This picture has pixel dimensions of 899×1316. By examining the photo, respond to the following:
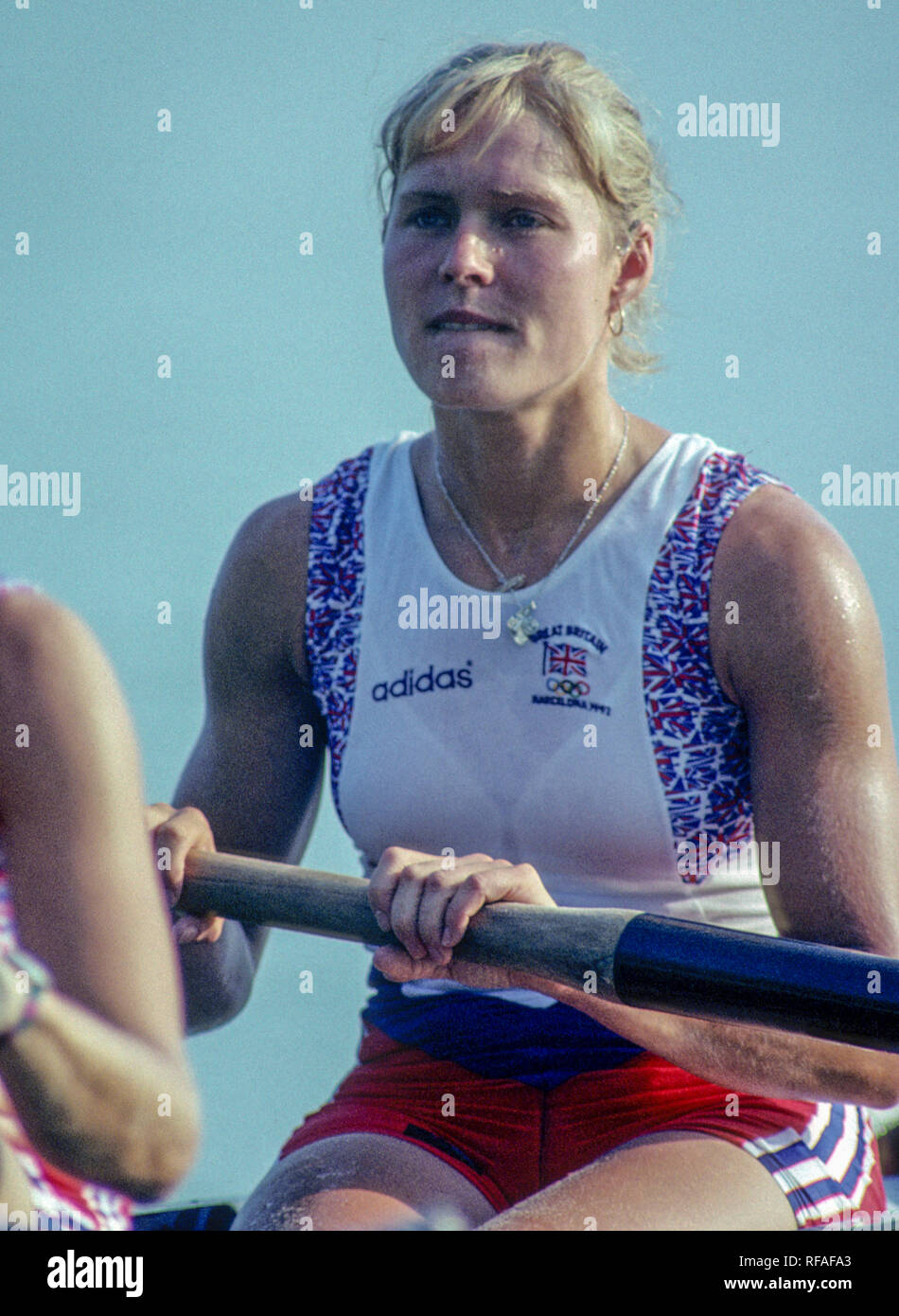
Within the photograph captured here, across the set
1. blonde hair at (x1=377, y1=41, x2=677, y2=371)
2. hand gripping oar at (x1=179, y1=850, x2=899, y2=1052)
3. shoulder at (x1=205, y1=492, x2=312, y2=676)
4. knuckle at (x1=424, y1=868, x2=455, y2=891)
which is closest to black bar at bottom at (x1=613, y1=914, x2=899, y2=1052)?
hand gripping oar at (x1=179, y1=850, x2=899, y2=1052)

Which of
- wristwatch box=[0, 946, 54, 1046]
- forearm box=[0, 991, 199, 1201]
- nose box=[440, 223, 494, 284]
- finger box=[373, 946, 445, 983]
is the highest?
nose box=[440, 223, 494, 284]

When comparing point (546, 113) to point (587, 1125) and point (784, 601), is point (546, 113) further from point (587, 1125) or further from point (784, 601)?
point (587, 1125)

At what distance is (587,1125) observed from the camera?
97 cm

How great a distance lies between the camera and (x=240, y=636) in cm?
115

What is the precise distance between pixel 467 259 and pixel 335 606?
249 millimetres

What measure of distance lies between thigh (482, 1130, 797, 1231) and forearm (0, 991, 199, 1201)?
29 centimetres

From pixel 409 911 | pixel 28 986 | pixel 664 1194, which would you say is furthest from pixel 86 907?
pixel 664 1194

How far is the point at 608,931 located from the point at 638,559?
320mm

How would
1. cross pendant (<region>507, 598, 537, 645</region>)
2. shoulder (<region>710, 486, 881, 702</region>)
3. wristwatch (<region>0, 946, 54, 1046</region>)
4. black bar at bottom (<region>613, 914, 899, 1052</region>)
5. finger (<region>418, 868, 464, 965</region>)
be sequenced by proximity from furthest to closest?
cross pendant (<region>507, 598, 537, 645</region>)
shoulder (<region>710, 486, 881, 702</region>)
finger (<region>418, 868, 464, 965</region>)
black bar at bottom (<region>613, 914, 899, 1052</region>)
wristwatch (<region>0, 946, 54, 1046</region>)

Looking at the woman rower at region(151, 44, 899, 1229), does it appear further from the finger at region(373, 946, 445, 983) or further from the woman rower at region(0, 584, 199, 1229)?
the woman rower at region(0, 584, 199, 1229)

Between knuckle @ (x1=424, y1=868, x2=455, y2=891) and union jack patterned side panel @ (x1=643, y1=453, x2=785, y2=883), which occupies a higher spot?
union jack patterned side panel @ (x1=643, y1=453, x2=785, y2=883)

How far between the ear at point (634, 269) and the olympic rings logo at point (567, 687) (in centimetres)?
28

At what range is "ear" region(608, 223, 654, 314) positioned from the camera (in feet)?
3.76
